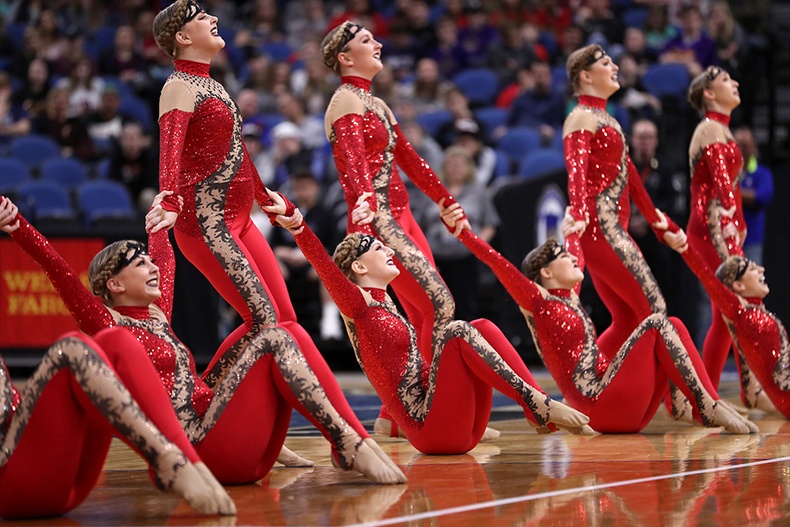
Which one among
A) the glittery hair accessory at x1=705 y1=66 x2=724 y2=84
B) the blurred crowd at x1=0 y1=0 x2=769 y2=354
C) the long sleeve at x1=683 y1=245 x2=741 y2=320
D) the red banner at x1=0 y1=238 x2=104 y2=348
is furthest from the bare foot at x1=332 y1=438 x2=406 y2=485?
the red banner at x1=0 y1=238 x2=104 y2=348

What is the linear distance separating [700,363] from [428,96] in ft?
20.9

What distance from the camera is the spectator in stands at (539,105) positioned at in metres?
10.7

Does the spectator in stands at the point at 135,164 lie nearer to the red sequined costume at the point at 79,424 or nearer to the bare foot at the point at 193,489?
the red sequined costume at the point at 79,424

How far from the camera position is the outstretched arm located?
156 inches

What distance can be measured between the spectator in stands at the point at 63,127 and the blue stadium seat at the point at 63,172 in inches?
14.6

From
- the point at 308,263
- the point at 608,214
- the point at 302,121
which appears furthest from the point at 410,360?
the point at 302,121

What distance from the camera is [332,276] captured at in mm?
4566

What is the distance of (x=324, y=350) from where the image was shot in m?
9.48

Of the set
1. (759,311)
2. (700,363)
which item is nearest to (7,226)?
(700,363)

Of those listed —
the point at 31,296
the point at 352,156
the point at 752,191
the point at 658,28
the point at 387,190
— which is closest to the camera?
the point at 352,156

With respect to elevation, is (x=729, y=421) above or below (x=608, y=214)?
below

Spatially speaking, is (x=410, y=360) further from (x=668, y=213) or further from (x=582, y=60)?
(x=668, y=213)

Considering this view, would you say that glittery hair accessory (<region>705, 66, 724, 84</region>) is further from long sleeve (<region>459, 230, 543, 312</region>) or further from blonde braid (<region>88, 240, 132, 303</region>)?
blonde braid (<region>88, 240, 132, 303</region>)

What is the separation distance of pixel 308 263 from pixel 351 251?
4.70 m
